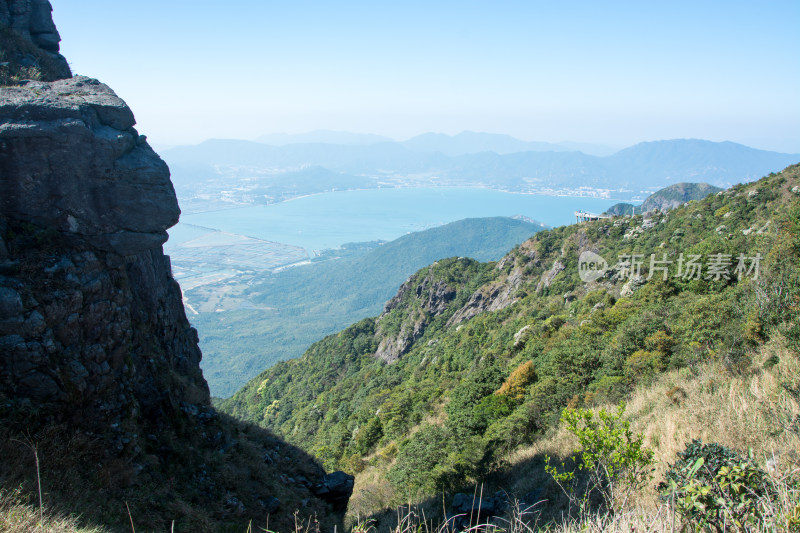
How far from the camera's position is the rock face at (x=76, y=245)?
7.38 m

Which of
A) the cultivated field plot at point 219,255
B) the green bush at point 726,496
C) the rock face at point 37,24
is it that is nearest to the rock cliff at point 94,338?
the rock face at point 37,24

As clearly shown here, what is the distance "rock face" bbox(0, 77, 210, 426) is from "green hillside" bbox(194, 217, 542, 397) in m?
72.4

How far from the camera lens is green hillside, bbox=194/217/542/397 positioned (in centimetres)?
8794

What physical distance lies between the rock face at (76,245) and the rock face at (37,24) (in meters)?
4.45

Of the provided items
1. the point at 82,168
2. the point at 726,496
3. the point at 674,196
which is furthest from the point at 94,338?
the point at 674,196

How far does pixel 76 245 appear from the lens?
8.45m

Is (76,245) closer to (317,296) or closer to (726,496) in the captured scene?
(726,496)

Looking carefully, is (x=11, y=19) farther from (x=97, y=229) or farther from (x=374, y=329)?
(x=374, y=329)

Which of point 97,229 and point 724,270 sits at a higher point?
point 97,229

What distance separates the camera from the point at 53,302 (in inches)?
301

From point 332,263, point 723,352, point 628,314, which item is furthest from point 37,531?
point 332,263

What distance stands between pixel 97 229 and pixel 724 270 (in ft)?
71.3

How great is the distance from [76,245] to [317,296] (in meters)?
117

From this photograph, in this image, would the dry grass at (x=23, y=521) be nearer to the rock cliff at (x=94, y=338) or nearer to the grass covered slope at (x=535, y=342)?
the rock cliff at (x=94, y=338)
